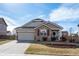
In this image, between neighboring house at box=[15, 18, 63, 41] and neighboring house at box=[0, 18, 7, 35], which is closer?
neighboring house at box=[0, 18, 7, 35]

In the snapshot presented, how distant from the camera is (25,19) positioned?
13562mm

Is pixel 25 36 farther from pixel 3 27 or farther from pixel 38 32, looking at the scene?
pixel 3 27

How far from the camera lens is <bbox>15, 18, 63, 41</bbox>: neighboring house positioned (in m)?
18.7

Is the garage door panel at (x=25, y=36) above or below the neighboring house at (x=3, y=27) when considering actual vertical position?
below

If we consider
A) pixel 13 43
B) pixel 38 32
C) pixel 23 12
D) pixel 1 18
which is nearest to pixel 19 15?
pixel 23 12

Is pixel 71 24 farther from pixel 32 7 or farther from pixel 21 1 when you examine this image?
pixel 21 1

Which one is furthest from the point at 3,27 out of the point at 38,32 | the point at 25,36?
the point at 38,32

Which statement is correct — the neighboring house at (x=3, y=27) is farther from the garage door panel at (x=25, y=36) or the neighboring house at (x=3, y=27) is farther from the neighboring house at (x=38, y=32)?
the garage door panel at (x=25, y=36)

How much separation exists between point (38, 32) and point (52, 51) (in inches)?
339

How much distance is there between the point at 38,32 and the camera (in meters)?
21.9

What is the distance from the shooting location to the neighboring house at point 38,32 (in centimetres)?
1873

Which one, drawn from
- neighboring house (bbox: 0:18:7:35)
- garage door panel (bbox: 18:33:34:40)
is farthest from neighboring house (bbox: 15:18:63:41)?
neighboring house (bbox: 0:18:7:35)

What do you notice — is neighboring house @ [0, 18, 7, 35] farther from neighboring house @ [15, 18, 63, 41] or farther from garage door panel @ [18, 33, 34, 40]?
garage door panel @ [18, 33, 34, 40]

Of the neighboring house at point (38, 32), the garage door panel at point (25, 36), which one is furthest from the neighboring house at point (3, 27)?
the garage door panel at point (25, 36)
